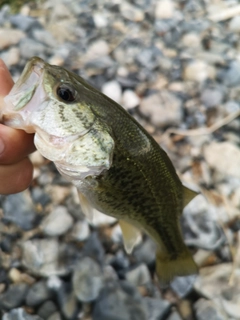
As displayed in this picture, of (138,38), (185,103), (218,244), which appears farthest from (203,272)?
(138,38)

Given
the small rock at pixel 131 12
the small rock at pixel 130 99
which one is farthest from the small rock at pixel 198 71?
the small rock at pixel 131 12

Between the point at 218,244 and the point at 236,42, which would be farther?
the point at 236,42

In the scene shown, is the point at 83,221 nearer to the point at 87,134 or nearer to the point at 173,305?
the point at 173,305

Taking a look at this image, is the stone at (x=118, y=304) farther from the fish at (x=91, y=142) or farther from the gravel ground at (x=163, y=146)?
the fish at (x=91, y=142)

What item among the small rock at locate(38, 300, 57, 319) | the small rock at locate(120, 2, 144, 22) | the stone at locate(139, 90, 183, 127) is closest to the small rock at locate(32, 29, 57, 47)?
the small rock at locate(120, 2, 144, 22)

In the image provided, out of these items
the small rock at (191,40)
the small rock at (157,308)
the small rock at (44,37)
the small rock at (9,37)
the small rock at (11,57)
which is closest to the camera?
the small rock at (157,308)

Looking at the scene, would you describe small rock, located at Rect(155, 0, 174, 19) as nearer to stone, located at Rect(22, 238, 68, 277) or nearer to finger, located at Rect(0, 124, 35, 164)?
Result: stone, located at Rect(22, 238, 68, 277)
